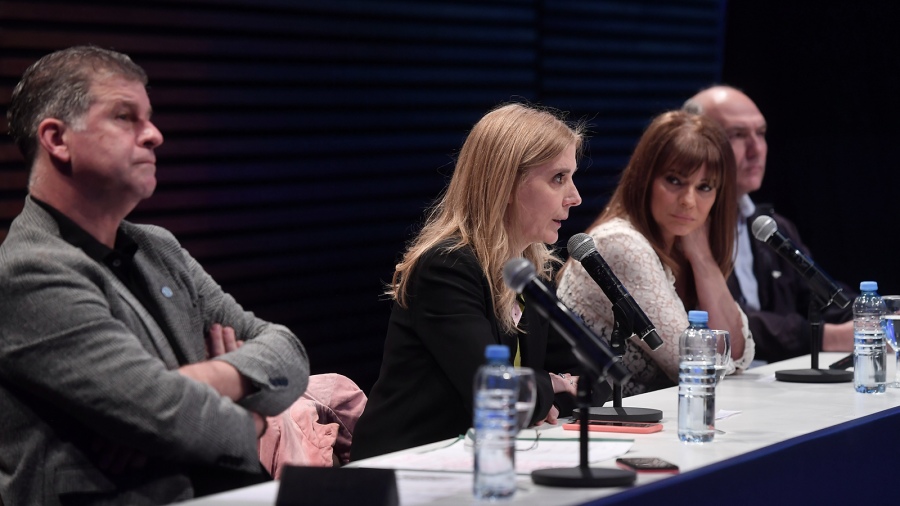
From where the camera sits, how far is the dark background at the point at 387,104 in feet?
14.8

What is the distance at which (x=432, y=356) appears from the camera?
304cm

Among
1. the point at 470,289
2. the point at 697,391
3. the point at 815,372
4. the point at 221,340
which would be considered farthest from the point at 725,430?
the point at 221,340

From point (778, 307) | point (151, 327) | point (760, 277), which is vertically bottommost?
point (778, 307)

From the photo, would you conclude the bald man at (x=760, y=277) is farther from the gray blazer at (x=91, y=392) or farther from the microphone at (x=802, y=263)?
the gray blazer at (x=91, y=392)

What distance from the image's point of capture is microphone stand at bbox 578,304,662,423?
2.88m

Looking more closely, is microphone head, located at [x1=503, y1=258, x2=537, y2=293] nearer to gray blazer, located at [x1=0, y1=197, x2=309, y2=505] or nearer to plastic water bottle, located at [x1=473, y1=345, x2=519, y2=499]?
plastic water bottle, located at [x1=473, y1=345, x2=519, y2=499]

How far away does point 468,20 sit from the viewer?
5.59m

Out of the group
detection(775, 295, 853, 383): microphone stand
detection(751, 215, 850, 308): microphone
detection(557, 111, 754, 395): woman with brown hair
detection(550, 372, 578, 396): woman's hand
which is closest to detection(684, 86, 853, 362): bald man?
detection(557, 111, 754, 395): woman with brown hair

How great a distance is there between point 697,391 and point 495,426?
0.80 m

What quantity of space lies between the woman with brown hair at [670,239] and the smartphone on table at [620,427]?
3.13ft

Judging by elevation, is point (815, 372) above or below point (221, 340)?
below

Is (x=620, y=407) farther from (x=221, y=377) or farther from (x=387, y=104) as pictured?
(x=387, y=104)

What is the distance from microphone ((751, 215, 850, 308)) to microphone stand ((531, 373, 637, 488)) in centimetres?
160

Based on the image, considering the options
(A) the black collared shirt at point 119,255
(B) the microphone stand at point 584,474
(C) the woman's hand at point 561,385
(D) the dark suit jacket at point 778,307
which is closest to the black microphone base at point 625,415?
(C) the woman's hand at point 561,385
